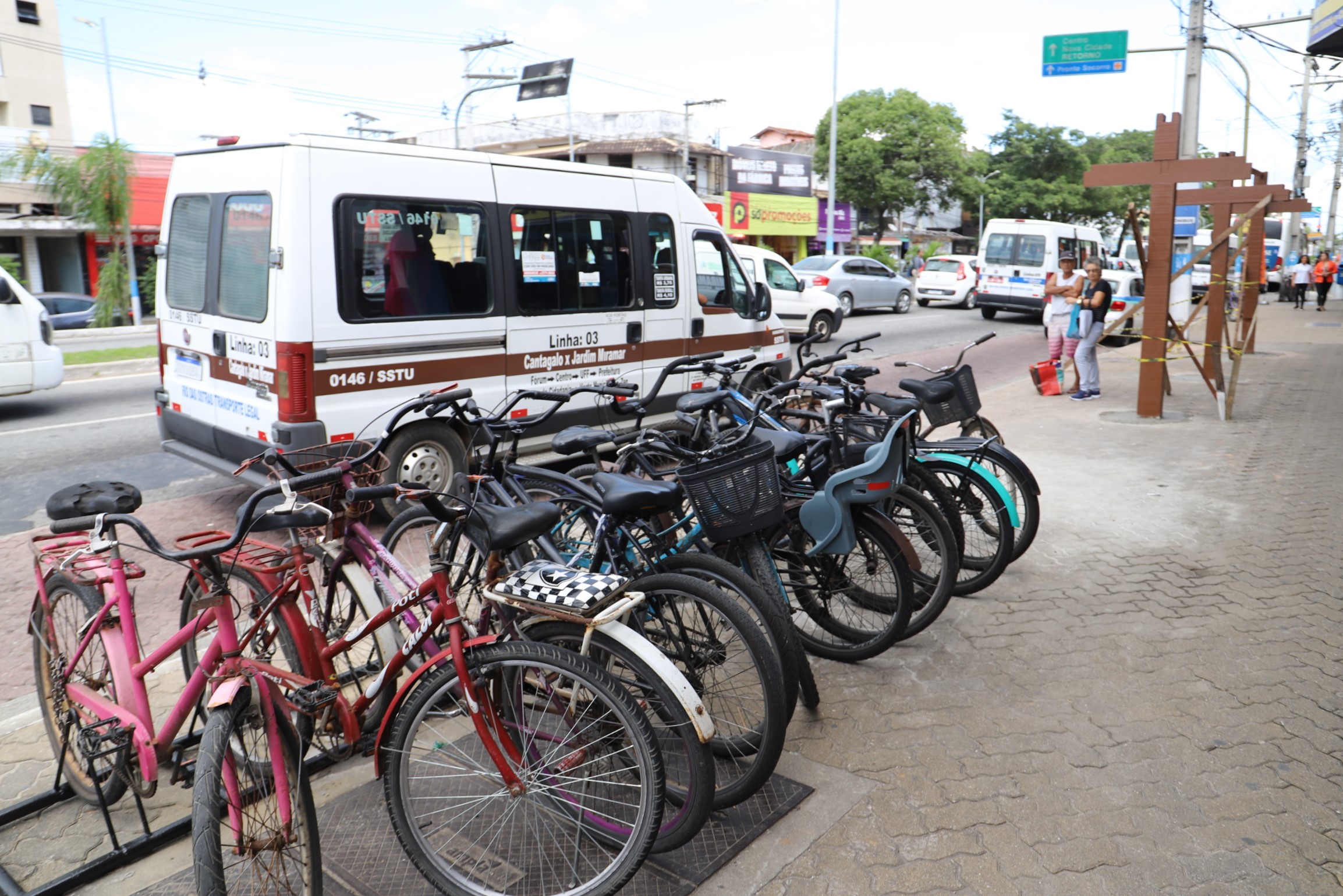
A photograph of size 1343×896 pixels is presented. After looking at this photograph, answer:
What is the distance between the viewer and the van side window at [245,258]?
602cm

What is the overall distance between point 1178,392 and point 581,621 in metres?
11.9

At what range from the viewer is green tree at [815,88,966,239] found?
45.7 m

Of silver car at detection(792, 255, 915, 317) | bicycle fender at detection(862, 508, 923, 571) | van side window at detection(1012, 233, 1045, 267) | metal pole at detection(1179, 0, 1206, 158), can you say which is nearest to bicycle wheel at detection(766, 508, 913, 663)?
bicycle fender at detection(862, 508, 923, 571)

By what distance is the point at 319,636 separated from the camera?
3184 mm

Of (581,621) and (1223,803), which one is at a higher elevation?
(581,621)

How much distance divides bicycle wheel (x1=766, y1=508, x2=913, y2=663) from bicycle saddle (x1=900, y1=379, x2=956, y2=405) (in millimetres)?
1271

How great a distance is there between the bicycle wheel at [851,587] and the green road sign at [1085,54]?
58.3 ft

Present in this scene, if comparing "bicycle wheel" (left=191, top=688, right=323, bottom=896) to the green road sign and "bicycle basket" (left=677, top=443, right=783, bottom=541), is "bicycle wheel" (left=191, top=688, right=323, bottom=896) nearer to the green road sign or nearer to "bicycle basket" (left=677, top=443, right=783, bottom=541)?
"bicycle basket" (left=677, top=443, right=783, bottom=541)

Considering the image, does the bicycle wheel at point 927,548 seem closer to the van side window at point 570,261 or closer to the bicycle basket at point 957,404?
the bicycle basket at point 957,404

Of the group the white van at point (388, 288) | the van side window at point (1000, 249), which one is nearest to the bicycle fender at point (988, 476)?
the white van at point (388, 288)

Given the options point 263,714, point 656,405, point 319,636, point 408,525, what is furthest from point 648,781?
point 656,405

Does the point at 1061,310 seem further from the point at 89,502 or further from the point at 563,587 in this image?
the point at 89,502

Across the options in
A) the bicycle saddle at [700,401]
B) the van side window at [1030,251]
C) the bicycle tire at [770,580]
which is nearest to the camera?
the bicycle tire at [770,580]

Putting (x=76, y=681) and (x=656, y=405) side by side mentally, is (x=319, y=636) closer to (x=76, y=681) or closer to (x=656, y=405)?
(x=76, y=681)
